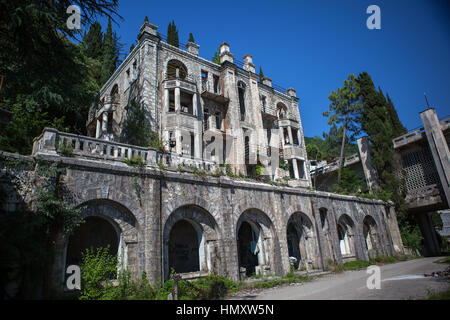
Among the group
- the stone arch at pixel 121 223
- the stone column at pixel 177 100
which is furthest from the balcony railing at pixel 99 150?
the stone column at pixel 177 100

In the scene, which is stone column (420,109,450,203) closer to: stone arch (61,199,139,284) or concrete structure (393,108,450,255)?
concrete structure (393,108,450,255)

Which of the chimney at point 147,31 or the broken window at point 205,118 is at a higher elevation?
the chimney at point 147,31

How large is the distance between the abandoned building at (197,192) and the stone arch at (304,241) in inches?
2.4

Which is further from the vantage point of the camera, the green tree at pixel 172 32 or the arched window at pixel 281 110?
the green tree at pixel 172 32

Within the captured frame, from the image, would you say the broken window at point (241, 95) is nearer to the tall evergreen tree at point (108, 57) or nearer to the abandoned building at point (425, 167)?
the abandoned building at point (425, 167)

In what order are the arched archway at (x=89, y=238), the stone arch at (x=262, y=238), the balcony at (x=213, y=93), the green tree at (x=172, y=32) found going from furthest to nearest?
the green tree at (x=172, y=32) → the balcony at (x=213, y=93) → the stone arch at (x=262, y=238) → the arched archway at (x=89, y=238)

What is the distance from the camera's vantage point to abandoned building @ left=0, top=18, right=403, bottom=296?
9.63 m

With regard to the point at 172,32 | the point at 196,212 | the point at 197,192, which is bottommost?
the point at 196,212

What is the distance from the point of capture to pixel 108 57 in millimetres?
34500

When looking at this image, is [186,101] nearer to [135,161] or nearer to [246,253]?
[135,161]

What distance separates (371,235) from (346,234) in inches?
147

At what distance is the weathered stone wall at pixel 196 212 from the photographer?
30.9ft

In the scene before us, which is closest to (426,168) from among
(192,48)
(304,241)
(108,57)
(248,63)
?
(304,241)
